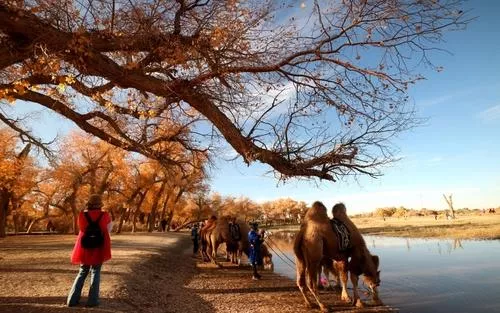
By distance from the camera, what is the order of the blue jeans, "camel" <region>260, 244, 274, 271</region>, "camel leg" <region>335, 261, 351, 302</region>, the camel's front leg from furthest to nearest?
"camel" <region>260, 244, 274, 271</region> < "camel leg" <region>335, 261, 351, 302</region> < the camel's front leg < the blue jeans

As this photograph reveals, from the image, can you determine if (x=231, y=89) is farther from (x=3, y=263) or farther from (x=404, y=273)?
(x=404, y=273)

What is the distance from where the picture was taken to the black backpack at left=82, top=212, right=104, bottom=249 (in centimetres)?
764

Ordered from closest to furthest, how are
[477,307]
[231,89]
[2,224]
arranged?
[231,89]
[477,307]
[2,224]

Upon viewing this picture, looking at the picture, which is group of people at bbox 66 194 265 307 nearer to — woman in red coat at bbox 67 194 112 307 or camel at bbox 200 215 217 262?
woman in red coat at bbox 67 194 112 307

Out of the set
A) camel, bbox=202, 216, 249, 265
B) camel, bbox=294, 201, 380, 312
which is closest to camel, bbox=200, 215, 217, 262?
camel, bbox=202, 216, 249, 265

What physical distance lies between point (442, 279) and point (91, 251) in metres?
13.7

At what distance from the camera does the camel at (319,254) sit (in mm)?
10578

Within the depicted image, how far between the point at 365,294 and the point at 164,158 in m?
7.91

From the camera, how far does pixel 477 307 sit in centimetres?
1118

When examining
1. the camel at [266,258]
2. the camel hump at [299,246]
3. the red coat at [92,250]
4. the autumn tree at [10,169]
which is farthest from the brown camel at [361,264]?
the autumn tree at [10,169]

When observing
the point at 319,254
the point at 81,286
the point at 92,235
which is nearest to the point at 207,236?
the point at 319,254

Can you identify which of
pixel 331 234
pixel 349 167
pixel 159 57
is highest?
pixel 159 57

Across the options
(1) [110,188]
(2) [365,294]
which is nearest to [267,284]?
(2) [365,294]

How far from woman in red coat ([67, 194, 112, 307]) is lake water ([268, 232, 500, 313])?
8008mm
